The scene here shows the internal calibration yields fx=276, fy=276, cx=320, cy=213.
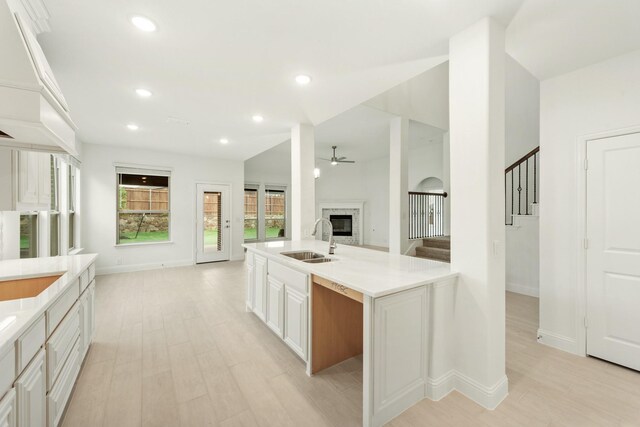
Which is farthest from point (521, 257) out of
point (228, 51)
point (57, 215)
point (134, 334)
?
point (57, 215)

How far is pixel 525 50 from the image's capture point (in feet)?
7.21

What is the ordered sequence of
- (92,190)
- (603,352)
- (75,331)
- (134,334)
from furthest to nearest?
(92,190) < (134,334) < (603,352) < (75,331)

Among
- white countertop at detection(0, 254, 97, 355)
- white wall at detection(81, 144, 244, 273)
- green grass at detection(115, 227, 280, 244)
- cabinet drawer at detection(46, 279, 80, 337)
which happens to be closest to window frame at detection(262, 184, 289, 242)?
white wall at detection(81, 144, 244, 273)

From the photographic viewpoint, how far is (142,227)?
20.0ft

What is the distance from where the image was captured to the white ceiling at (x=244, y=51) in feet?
5.79

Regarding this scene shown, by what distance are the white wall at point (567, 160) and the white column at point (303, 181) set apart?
280 centimetres

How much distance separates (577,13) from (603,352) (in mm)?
2652

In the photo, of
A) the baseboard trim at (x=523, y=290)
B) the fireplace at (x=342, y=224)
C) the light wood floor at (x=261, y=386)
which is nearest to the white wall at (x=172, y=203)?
the light wood floor at (x=261, y=386)

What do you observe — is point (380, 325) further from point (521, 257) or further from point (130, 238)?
point (130, 238)

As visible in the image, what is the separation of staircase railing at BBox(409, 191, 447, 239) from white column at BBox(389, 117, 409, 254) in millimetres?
784

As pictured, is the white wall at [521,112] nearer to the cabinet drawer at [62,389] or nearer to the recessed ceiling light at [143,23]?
the recessed ceiling light at [143,23]

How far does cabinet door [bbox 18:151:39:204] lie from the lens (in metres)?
1.81

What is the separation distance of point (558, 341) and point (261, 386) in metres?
2.73

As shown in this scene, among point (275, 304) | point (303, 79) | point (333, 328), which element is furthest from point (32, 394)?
point (303, 79)
